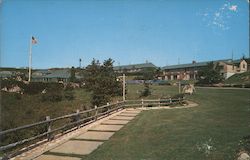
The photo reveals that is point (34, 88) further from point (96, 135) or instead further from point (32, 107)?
point (96, 135)

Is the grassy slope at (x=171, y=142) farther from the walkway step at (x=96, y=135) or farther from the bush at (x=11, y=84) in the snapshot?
the bush at (x=11, y=84)

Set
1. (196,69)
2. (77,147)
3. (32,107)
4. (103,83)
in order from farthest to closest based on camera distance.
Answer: (196,69) → (32,107) → (103,83) → (77,147)

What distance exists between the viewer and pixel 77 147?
10930 mm

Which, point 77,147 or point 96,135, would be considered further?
point 96,135

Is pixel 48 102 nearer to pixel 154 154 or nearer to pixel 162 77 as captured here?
pixel 154 154

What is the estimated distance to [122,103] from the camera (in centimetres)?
2795

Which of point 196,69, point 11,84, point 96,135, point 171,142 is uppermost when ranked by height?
point 196,69

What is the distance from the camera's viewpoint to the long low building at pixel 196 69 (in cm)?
9584

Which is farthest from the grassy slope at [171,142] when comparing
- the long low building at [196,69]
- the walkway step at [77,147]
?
the long low building at [196,69]

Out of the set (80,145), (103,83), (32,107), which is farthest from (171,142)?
(32,107)

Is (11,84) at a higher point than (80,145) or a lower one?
higher

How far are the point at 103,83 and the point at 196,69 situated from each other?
3319 inches

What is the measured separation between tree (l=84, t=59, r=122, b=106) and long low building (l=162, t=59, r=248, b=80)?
4667 centimetres

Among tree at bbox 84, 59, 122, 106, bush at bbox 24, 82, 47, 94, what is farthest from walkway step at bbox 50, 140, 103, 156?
bush at bbox 24, 82, 47, 94
